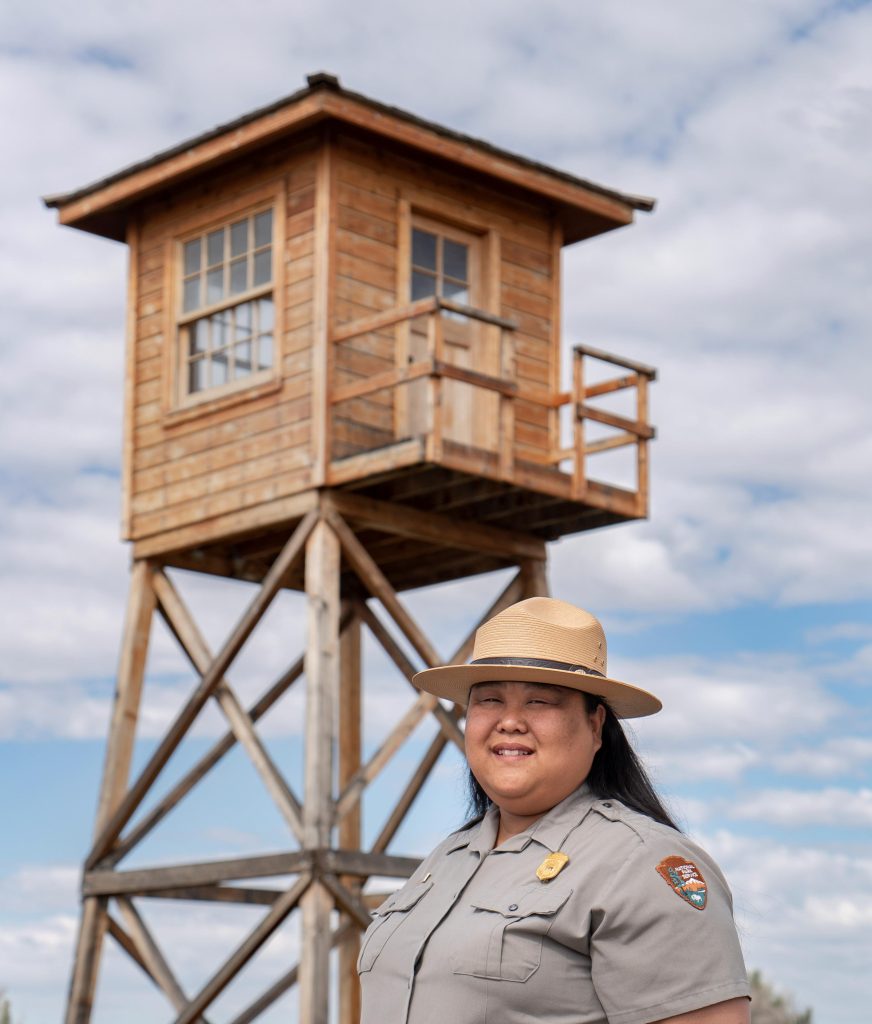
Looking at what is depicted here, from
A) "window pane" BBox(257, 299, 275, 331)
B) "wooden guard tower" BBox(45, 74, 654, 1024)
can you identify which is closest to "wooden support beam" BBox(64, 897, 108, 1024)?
"wooden guard tower" BBox(45, 74, 654, 1024)

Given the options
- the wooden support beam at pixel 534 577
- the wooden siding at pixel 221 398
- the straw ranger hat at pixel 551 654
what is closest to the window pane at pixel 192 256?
the wooden siding at pixel 221 398

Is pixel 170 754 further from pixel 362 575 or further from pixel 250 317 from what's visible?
pixel 250 317

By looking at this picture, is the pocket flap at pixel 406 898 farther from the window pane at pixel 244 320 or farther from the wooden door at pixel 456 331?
the window pane at pixel 244 320

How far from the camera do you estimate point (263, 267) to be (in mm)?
14094

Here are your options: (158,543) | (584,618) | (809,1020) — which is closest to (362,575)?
(158,543)

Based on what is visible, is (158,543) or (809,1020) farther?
(809,1020)

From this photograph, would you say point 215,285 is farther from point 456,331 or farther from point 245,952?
point 245,952

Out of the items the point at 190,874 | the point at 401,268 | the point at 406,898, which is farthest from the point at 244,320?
the point at 406,898

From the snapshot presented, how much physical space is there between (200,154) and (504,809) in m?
11.2

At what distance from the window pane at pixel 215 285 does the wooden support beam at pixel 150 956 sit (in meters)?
4.47

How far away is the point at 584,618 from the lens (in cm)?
365

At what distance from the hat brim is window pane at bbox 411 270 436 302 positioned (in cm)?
1052

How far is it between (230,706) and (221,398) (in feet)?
7.37

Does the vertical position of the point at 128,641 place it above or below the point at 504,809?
above
